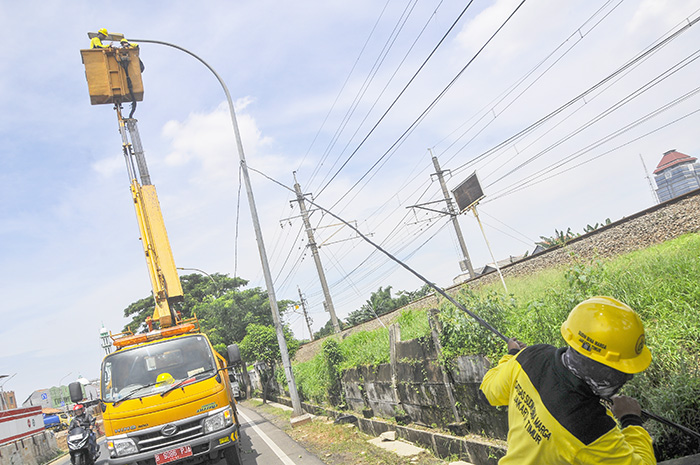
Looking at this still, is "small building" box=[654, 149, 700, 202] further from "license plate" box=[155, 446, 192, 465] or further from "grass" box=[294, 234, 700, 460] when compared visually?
"license plate" box=[155, 446, 192, 465]

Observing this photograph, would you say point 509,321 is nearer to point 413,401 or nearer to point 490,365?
point 490,365

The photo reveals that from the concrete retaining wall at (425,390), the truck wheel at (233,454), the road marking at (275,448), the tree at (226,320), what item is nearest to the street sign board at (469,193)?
the concrete retaining wall at (425,390)

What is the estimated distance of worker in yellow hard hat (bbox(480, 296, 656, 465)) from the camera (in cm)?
194

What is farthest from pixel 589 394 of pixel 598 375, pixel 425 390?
pixel 425 390

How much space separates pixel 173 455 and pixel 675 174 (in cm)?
15834

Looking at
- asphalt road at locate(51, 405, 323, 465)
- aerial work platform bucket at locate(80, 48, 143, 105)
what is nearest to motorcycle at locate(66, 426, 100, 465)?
asphalt road at locate(51, 405, 323, 465)

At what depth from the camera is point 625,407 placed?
7.15 feet

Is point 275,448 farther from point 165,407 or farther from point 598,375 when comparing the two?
point 598,375

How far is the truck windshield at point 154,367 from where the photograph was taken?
7324 mm

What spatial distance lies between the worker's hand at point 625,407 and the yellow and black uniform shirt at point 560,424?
3cm

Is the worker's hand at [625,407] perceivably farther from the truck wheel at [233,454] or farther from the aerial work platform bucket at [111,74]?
the aerial work platform bucket at [111,74]

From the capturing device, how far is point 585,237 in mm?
12812

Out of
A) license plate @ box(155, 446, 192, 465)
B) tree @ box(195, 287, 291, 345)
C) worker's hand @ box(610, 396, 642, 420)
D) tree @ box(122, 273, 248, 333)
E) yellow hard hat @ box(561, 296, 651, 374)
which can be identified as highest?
tree @ box(122, 273, 248, 333)

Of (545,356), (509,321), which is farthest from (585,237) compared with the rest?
(545,356)
